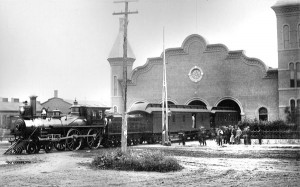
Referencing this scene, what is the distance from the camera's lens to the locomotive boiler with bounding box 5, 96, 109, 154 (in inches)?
900

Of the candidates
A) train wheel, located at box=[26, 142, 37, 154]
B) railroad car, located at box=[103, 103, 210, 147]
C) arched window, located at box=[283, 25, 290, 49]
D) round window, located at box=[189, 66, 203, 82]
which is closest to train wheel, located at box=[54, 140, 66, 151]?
train wheel, located at box=[26, 142, 37, 154]

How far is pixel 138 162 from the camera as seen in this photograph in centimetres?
1434

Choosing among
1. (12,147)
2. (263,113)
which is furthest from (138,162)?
(263,113)

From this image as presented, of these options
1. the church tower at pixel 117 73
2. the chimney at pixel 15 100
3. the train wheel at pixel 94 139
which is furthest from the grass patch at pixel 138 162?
the chimney at pixel 15 100

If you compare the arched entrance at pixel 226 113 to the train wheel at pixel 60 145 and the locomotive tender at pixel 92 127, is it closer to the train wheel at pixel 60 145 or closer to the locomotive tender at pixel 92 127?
the locomotive tender at pixel 92 127

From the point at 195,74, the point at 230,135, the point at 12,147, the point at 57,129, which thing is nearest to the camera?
the point at 12,147

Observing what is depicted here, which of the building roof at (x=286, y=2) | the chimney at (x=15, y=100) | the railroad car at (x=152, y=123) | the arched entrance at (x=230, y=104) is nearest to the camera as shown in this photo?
the railroad car at (x=152, y=123)

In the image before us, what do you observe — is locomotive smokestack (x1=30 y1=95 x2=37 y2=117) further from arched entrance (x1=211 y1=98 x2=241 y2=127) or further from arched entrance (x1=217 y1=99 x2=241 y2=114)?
arched entrance (x1=217 y1=99 x2=241 y2=114)

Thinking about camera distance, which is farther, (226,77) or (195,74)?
(195,74)

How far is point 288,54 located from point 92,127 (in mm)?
21557

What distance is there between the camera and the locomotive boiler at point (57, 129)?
22.9 m

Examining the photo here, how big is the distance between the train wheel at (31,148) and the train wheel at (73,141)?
6.79ft

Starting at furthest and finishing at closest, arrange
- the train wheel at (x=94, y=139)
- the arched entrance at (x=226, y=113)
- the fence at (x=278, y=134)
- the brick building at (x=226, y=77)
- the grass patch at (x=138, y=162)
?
the arched entrance at (x=226, y=113) → the brick building at (x=226, y=77) → the fence at (x=278, y=134) → the train wheel at (x=94, y=139) → the grass patch at (x=138, y=162)

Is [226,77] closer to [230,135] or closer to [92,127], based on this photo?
[230,135]
